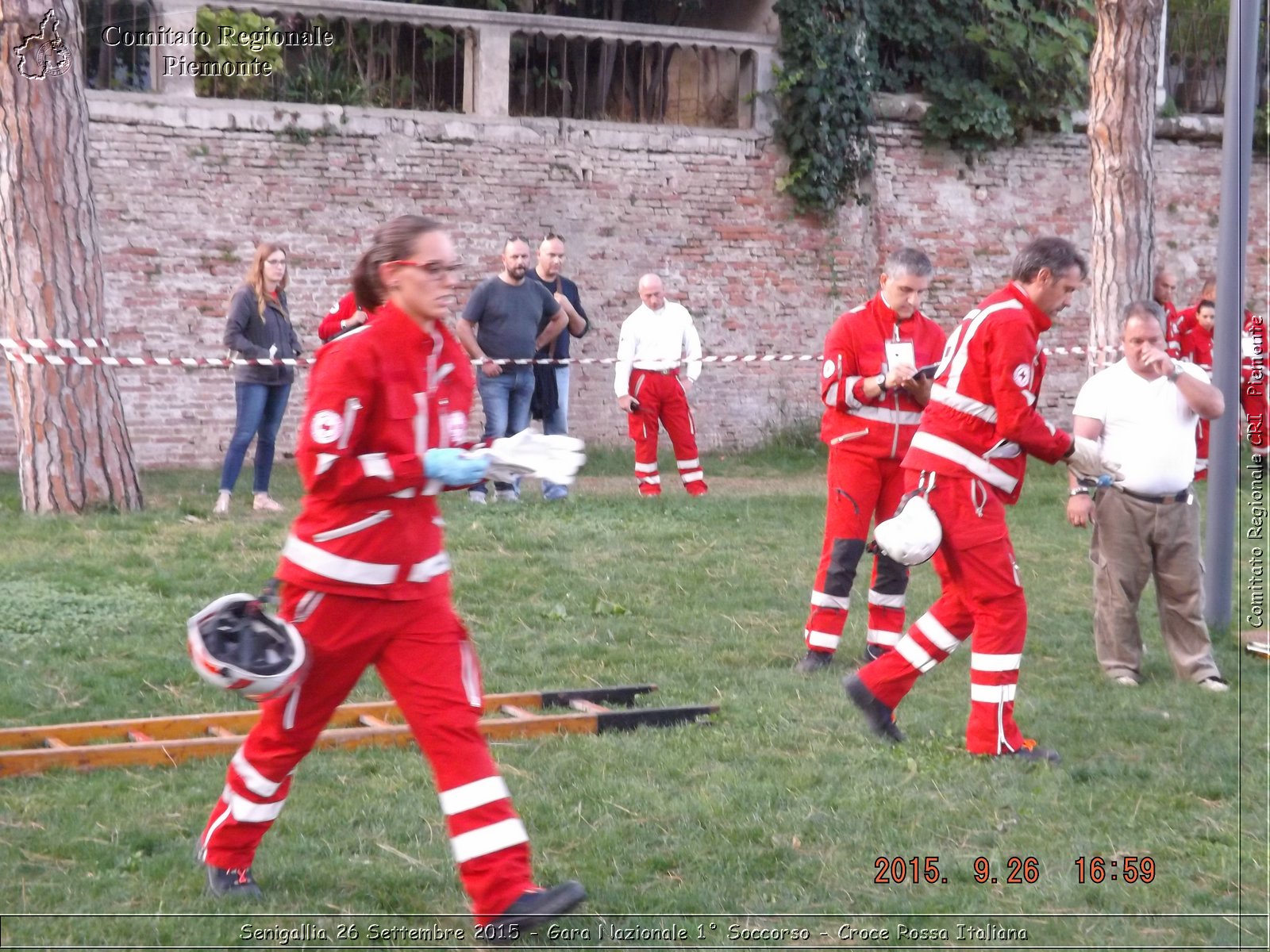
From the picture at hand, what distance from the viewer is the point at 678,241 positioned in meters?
18.1

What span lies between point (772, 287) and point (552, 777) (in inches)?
519

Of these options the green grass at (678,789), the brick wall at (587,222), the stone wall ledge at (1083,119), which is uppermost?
the stone wall ledge at (1083,119)

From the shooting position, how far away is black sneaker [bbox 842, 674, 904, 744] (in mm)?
6582

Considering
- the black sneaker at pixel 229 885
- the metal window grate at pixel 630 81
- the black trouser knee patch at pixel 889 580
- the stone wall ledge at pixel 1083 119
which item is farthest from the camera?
the stone wall ledge at pixel 1083 119

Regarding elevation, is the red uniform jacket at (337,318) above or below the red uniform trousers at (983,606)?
above

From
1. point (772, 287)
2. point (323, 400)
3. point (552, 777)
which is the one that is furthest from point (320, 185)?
point (323, 400)

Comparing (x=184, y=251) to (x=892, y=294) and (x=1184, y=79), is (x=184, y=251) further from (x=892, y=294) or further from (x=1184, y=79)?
(x=1184, y=79)

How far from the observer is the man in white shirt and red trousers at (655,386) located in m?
13.9

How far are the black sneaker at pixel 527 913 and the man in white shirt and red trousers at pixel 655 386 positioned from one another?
9454 millimetres

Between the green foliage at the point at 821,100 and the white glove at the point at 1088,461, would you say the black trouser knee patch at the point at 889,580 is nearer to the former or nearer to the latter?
the white glove at the point at 1088,461

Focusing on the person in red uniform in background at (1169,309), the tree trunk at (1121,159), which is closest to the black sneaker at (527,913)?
the tree trunk at (1121,159)

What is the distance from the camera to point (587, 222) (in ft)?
57.9

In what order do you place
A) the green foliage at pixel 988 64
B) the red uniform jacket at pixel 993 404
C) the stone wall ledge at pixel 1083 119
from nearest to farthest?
the red uniform jacket at pixel 993 404, the stone wall ledge at pixel 1083 119, the green foliage at pixel 988 64

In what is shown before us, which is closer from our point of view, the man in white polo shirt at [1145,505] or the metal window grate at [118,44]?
the man in white polo shirt at [1145,505]
